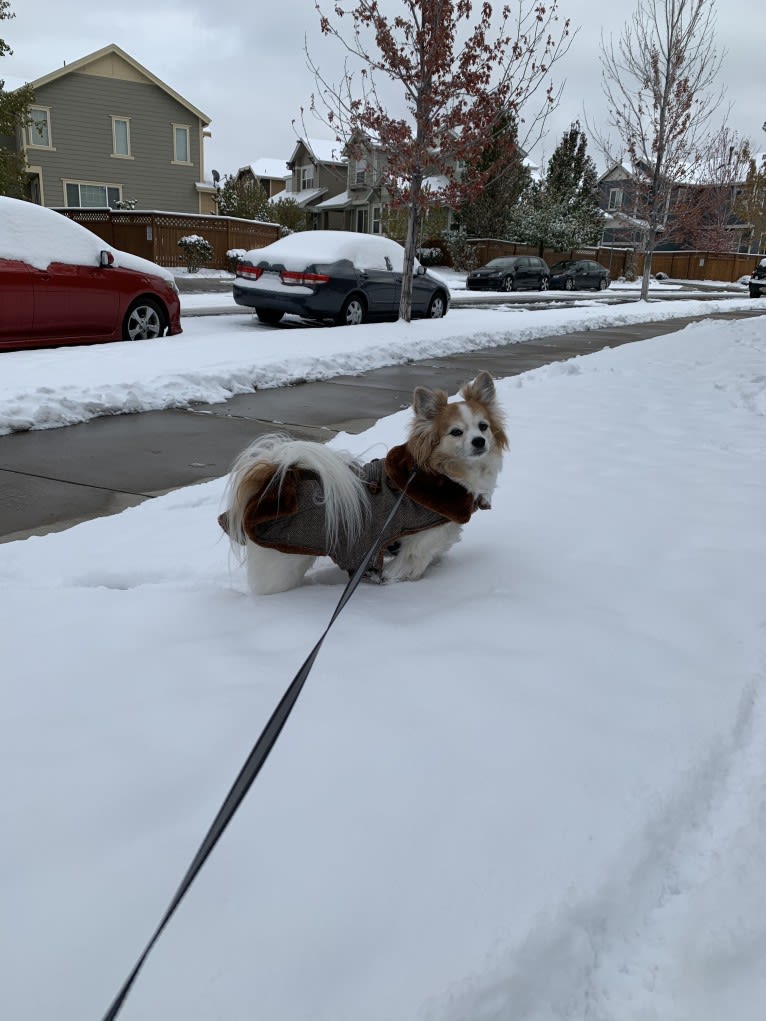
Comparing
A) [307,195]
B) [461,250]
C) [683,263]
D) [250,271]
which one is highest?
[307,195]

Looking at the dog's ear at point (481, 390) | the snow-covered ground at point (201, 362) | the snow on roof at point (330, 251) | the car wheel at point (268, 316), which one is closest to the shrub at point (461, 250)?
the snow on roof at point (330, 251)

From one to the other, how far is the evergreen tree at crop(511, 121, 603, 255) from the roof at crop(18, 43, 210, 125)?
64.1 ft

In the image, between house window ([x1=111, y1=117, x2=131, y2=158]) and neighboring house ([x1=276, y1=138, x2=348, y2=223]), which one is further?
neighboring house ([x1=276, y1=138, x2=348, y2=223])

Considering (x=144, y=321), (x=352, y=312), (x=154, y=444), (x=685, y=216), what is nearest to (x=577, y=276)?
(x=685, y=216)

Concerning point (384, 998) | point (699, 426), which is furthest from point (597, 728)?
point (699, 426)

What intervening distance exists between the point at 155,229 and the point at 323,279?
55.9ft

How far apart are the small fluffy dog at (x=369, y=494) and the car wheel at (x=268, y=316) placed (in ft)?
40.0

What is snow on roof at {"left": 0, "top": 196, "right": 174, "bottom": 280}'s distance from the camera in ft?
32.9

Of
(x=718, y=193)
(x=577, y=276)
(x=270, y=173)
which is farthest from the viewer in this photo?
(x=270, y=173)

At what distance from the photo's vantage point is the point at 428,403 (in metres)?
3.56

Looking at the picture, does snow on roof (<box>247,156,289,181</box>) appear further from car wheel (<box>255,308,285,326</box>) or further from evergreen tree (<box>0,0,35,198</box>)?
car wheel (<box>255,308,285,326</box>)

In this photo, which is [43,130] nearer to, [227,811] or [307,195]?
[307,195]

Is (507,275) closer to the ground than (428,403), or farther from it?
farther from it

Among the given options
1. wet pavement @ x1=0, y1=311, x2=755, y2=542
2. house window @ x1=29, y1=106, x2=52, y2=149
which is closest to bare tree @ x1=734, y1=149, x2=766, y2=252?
house window @ x1=29, y1=106, x2=52, y2=149
